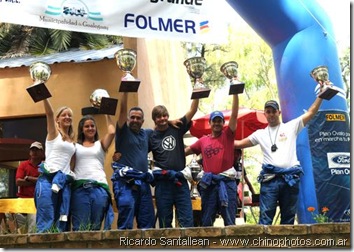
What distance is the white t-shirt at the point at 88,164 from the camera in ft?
18.4

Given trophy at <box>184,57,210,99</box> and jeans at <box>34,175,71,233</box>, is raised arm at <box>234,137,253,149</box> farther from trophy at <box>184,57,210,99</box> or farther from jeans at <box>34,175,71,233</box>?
jeans at <box>34,175,71,233</box>

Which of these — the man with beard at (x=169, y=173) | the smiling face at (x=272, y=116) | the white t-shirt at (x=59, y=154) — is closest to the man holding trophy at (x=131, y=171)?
the man with beard at (x=169, y=173)

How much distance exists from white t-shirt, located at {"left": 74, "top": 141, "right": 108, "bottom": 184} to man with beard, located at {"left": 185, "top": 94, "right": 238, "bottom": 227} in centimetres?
102

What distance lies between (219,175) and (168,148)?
0.56m

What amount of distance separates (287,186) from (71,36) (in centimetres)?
566

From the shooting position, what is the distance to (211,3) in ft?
24.6

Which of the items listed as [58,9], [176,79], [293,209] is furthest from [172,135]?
[176,79]

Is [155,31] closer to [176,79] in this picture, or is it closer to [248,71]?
[176,79]

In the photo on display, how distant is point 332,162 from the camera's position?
695cm

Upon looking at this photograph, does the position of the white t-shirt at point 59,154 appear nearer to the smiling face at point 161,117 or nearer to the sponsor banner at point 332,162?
the smiling face at point 161,117

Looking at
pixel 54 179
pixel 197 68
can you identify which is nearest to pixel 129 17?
pixel 197 68

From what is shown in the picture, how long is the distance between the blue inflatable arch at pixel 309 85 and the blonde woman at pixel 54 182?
9.61 ft

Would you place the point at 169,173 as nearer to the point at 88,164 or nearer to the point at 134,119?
the point at 134,119

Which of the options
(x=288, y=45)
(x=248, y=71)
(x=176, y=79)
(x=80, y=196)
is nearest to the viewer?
(x=80, y=196)
